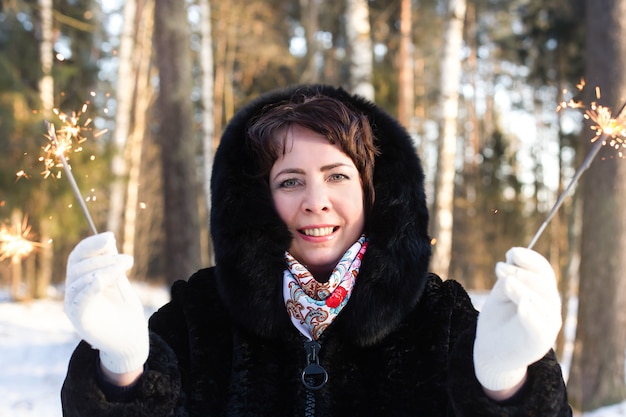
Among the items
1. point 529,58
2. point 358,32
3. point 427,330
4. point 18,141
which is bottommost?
point 427,330

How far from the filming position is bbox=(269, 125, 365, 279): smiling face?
6.86ft

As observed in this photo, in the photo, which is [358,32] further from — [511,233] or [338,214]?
[511,233]

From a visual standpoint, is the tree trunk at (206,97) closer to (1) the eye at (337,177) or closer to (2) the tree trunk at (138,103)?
(2) the tree trunk at (138,103)

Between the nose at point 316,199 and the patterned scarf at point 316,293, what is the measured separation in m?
0.18

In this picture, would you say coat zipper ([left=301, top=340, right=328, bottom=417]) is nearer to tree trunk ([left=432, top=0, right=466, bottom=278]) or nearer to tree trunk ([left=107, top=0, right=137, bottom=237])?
tree trunk ([left=432, top=0, right=466, bottom=278])

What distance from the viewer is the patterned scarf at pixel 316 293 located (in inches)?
81.1

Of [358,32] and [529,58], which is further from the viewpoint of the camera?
[529,58]

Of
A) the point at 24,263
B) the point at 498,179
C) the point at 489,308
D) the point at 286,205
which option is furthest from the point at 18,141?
the point at 498,179

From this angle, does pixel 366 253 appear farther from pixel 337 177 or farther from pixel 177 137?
pixel 177 137

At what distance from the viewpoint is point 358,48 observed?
7.23 m

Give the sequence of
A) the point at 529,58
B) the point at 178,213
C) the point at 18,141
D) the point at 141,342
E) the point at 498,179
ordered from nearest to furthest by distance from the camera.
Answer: the point at 141,342
the point at 178,213
the point at 18,141
the point at 529,58
the point at 498,179

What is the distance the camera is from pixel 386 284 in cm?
206

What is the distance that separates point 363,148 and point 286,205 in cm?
32

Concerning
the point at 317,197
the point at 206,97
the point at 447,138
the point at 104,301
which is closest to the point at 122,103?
the point at 206,97
